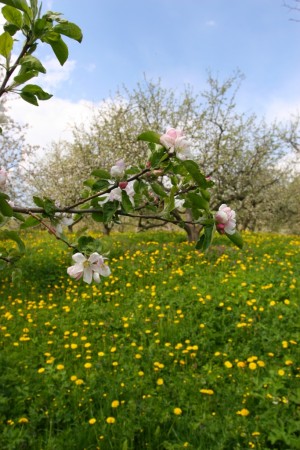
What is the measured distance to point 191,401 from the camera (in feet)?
10.1

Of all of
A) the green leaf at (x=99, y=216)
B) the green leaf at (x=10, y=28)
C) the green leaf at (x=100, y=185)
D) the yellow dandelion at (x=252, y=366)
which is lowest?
the yellow dandelion at (x=252, y=366)

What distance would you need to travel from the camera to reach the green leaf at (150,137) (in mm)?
1095

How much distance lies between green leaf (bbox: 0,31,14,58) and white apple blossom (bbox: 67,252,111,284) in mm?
716

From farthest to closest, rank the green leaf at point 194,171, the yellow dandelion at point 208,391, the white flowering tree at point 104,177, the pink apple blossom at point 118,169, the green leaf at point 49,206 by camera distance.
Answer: the yellow dandelion at point 208,391
the green leaf at point 49,206
the pink apple blossom at point 118,169
the white flowering tree at point 104,177
the green leaf at point 194,171

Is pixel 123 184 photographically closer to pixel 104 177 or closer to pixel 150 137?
pixel 104 177

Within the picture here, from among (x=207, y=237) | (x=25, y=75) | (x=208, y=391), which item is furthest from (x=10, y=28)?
(x=208, y=391)

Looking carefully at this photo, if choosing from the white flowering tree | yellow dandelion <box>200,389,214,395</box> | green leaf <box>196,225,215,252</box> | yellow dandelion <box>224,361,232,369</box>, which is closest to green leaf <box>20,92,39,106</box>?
the white flowering tree

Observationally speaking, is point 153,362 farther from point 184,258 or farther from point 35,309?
point 184,258

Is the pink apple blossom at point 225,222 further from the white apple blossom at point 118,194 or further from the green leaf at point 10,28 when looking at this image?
the green leaf at point 10,28

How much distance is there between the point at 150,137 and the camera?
112 centimetres

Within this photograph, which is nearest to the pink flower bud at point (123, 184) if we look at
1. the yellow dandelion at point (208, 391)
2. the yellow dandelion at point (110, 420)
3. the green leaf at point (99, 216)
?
the green leaf at point (99, 216)

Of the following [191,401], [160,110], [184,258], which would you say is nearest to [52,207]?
[191,401]

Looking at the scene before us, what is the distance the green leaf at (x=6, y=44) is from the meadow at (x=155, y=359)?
0.81 meters

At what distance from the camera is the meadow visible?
8.85 feet
